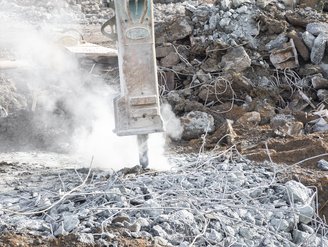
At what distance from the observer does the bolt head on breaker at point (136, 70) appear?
17.3ft

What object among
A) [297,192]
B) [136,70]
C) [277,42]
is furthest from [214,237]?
[277,42]

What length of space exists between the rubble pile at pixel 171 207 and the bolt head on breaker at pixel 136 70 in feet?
1.31

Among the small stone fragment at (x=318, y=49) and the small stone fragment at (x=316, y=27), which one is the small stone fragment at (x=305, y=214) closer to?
the small stone fragment at (x=318, y=49)

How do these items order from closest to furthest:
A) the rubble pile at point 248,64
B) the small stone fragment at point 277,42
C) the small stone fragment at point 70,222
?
the small stone fragment at point 70,222 < the rubble pile at point 248,64 < the small stone fragment at point 277,42

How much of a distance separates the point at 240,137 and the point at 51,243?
3341 mm

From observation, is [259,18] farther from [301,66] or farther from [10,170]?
[10,170]

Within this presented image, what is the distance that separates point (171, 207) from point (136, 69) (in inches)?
51.8

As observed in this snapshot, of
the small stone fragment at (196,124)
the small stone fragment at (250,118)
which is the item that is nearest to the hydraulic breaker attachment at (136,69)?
the small stone fragment at (196,124)

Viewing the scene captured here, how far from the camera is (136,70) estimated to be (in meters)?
5.39

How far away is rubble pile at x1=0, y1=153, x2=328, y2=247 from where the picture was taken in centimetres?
431

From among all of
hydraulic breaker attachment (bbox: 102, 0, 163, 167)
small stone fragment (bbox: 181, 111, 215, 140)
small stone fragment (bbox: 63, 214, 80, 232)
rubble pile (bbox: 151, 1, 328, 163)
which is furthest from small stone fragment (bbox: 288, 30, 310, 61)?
small stone fragment (bbox: 63, 214, 80, 232)

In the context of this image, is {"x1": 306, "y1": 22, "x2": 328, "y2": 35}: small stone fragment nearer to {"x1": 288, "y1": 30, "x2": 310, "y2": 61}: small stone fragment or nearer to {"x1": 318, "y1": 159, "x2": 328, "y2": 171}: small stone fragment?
{"x1": 288, "y1": 30, "x2": 310, "y2": 61}: small stone fragment

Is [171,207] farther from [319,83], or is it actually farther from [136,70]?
[319,83]

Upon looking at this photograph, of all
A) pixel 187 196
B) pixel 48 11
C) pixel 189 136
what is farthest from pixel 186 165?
pixel 48 11
